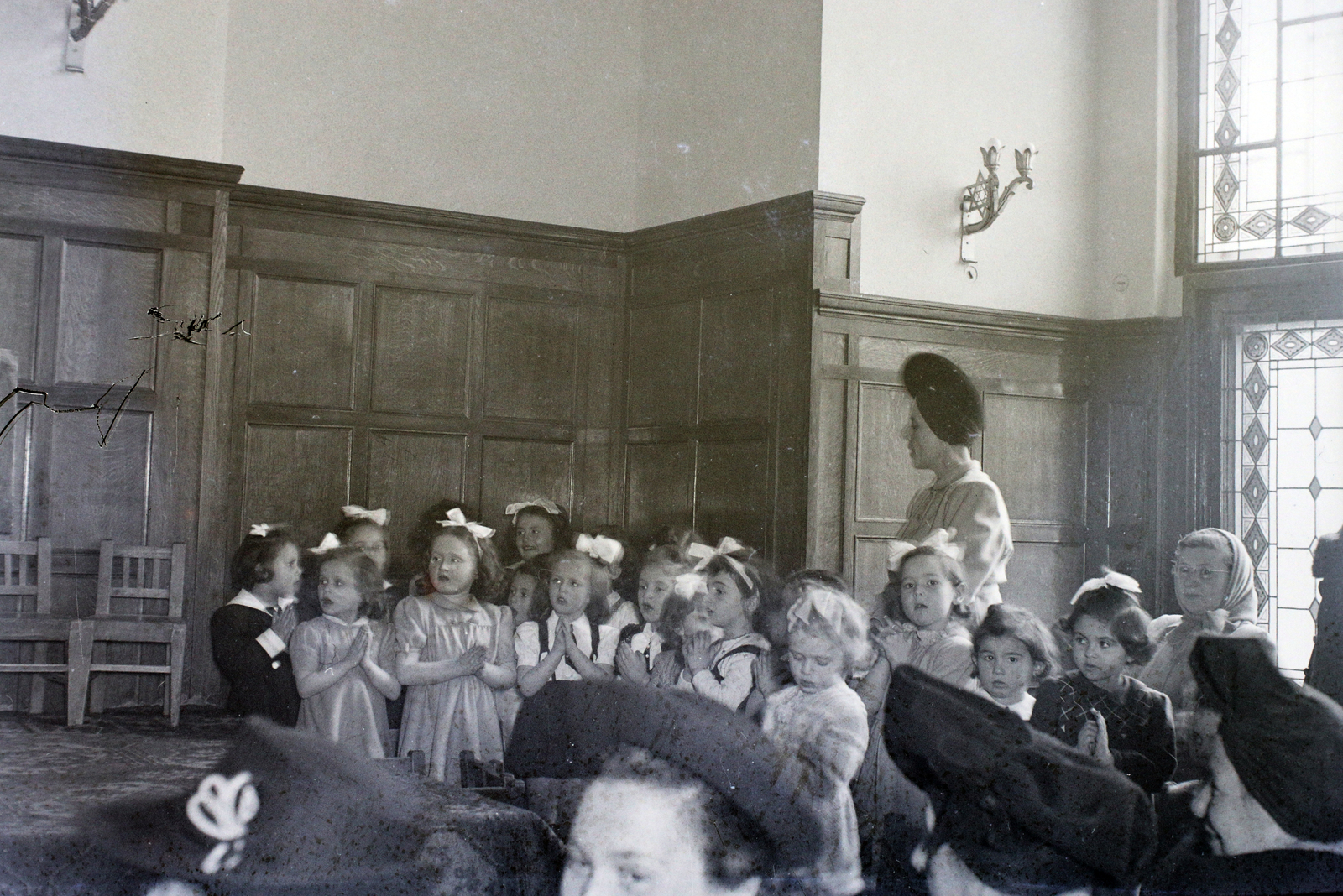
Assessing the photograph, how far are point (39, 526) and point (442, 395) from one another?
1198 millimetres

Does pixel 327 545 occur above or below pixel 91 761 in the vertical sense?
above

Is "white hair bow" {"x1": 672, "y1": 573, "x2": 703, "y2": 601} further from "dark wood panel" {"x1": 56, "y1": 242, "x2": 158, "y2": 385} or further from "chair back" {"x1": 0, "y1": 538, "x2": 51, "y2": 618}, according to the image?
"dark wood panel" {"x1": 56, "y1": 242, "x2": 158, "y2": 385}

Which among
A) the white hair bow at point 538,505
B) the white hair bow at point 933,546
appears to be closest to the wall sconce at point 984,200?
the white hair bow at point 933,546

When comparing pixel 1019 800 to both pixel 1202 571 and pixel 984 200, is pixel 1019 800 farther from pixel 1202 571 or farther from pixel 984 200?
pixel 984 200

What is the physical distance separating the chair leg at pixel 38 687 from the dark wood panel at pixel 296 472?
2.50 ft

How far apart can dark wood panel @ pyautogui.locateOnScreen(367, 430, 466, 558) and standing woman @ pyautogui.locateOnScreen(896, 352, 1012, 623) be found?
1.54m

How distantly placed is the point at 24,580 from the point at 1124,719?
2.74 metres

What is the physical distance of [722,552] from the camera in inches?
121

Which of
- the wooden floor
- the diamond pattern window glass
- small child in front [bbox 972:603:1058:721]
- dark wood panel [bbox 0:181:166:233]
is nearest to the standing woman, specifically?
small child in front [bbox 972:603:1058:721]

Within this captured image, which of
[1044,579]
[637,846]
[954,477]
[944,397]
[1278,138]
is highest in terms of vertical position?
[1278,138]

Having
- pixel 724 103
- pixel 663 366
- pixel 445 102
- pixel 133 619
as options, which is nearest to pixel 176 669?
pixel 133 619

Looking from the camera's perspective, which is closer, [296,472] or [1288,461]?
[1288,461]

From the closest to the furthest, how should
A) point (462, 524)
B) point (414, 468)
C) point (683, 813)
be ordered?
1. point (683, 813)
2. point (462, 524)
3. point (414, 468)

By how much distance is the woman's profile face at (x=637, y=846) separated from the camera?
2.69m
